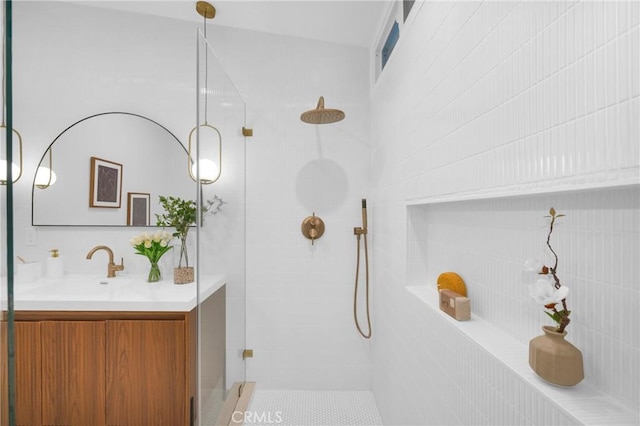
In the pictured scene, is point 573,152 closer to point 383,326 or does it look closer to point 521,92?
point 521,92

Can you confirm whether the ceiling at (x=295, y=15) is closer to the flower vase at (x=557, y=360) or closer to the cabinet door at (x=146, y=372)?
the flower vase at (x=557, y=360)

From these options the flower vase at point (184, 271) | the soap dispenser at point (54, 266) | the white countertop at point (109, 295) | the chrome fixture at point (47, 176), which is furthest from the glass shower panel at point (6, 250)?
the chrome fixture at point (47, 176)

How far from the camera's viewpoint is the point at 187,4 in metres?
2.08

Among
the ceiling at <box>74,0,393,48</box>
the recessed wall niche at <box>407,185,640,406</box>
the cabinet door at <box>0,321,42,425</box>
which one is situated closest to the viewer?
the recessed wall niche at <box>407,185,640,406</box>

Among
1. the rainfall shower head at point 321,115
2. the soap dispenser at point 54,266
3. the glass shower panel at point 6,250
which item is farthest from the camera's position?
the soap dispenser at point 54,266

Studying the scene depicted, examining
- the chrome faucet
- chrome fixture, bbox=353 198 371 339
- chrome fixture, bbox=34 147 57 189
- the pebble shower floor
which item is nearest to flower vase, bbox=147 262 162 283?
the chrome faucet

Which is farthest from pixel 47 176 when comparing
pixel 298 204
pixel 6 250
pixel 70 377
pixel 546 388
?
pixel 546 388

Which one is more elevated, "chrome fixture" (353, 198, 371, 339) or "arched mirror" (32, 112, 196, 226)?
"arched mirror" (32, 112, 196, 226)

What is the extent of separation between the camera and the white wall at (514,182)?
52cm

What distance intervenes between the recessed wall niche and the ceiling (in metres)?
1.53

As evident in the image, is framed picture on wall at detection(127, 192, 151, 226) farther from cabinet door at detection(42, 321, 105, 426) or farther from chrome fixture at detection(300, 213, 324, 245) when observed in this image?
chrome fixture at detection(300, 213, 324, 245)

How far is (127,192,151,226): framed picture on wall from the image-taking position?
7.14ft

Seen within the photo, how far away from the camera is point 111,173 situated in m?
2.17

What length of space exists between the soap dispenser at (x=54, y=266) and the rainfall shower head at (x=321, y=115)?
188cm
